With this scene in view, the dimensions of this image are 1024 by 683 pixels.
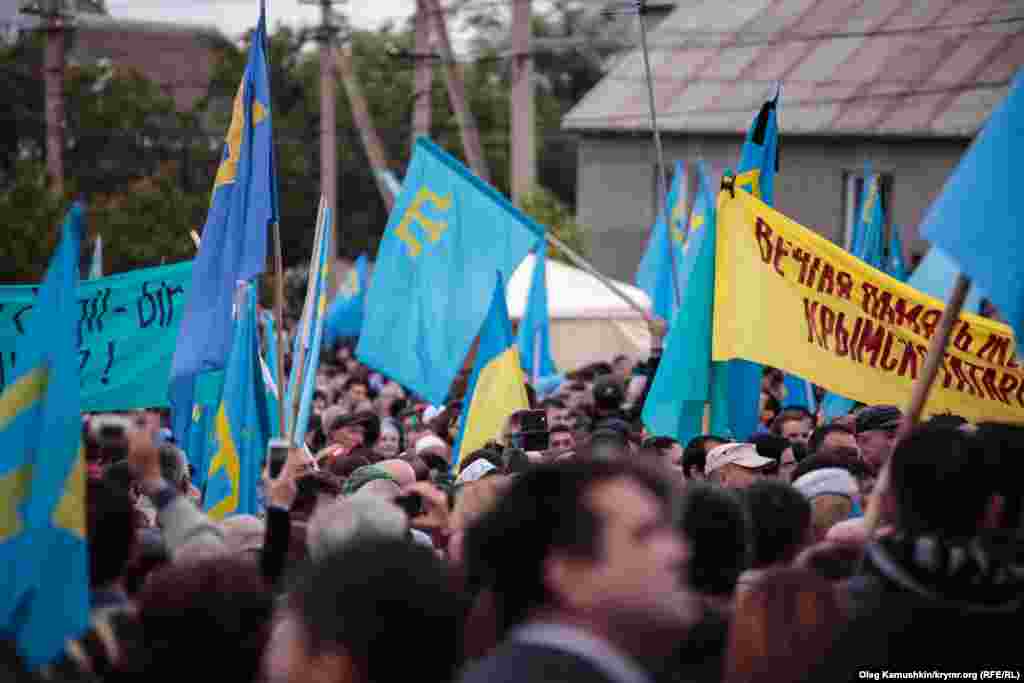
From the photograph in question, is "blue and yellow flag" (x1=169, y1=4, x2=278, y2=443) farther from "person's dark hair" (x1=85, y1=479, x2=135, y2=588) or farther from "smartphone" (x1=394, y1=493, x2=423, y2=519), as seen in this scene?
"person's dark hair" (x1=85, y1=479, x2=135, y2=588)

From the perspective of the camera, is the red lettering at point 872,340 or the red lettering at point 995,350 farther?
the red lettering at point 995,350

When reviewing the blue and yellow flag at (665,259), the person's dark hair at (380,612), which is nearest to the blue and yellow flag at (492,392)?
the blue and yellow flag at (665,259)

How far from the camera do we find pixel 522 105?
30.5 m

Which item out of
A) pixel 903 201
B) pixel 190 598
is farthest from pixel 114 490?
pixel 903 201

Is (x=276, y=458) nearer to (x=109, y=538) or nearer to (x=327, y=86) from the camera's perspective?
(x=109, y=538)

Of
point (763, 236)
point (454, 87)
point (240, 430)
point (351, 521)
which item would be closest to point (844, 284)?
point (763, 236)

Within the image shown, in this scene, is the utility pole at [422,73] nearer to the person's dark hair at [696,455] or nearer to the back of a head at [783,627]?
the person's dark hair at [696,455]

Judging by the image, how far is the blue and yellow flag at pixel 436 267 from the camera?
10914 mm

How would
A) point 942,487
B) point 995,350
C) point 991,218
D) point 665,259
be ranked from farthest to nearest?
point 665,259 → point 995,350 → point 991,218 → point 942,487

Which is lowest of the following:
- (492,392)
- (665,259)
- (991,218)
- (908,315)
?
(665,259)

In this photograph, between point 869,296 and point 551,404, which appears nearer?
point 869,296

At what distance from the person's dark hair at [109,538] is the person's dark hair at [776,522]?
1605mm

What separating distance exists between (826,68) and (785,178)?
2137 millimetres

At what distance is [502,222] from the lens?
445 inches
